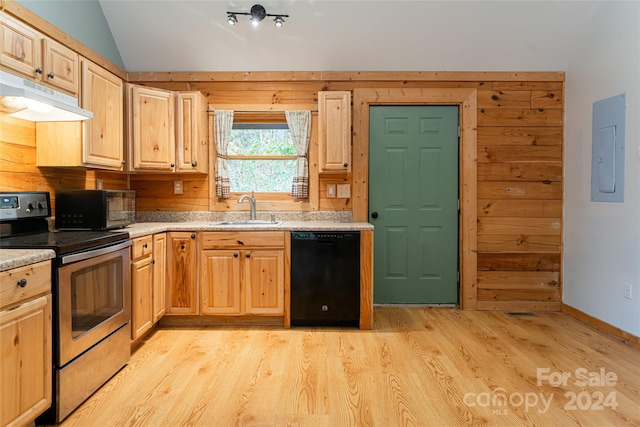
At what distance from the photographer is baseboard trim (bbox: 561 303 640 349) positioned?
2724mm

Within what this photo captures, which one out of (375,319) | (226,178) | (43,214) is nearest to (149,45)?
(226,178)

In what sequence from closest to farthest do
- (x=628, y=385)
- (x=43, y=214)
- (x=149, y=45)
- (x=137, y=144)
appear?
(x=628, y=385), (x=43, y=214), (x=137, y=144), (x=149, y=45)

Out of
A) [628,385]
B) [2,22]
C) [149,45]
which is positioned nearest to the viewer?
[2,22]

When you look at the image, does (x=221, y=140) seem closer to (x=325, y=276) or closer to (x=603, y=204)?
(x=325, y=276)

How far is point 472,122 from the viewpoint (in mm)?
3586

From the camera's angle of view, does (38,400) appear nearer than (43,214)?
Yes

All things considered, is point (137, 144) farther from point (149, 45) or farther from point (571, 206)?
point (571, 206)

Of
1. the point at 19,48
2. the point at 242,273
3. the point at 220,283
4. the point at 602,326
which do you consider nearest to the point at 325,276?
the point at 242,273

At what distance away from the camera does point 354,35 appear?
3326mm

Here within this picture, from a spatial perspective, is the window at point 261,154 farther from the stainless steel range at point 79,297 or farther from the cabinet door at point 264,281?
the stainless steel range at point 79,297

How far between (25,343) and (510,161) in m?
3.97

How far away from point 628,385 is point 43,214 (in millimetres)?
3842

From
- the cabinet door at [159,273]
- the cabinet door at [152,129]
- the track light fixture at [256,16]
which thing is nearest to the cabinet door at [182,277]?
the cabinet door at [159,273]

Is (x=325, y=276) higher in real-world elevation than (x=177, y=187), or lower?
lower
